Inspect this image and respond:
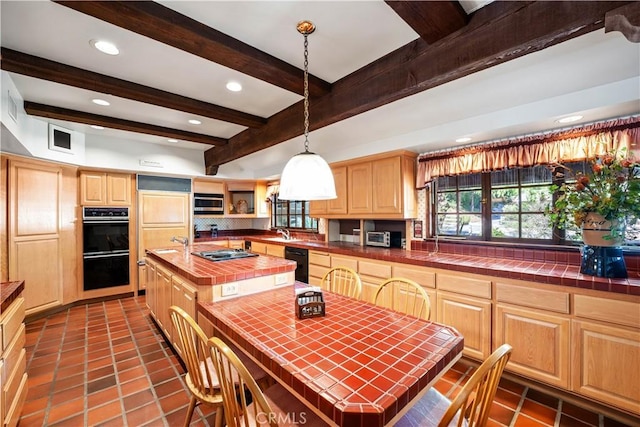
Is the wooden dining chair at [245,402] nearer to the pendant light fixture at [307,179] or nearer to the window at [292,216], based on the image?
the pendant light fixture at [307,179]

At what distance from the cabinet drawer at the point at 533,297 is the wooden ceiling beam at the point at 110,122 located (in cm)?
397

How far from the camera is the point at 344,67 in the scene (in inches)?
86.0

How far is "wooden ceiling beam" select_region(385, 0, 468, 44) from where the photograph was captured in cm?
135

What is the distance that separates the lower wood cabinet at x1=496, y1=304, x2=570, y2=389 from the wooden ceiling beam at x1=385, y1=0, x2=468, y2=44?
2008mm

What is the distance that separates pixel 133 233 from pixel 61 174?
119 centimetres

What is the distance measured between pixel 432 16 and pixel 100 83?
254 centimetres

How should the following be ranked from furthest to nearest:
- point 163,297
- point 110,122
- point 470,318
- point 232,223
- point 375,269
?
point 232,223
point 110,122
point 375,269
point 163,297
point 470,318

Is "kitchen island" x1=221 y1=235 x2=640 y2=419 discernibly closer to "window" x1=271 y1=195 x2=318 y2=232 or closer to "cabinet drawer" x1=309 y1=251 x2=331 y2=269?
"cabinet drawer" x1=309 y1=251 x2=331 y2=269

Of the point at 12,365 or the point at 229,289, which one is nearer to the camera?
the point at 12,365

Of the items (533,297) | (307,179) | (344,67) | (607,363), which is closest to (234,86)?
(344,67)

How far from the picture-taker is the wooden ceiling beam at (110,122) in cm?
290

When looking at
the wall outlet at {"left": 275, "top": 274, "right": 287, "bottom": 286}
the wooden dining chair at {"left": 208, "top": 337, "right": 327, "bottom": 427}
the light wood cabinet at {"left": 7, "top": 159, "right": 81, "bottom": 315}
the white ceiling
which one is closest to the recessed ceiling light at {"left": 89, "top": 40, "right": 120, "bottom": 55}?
the white ceiling

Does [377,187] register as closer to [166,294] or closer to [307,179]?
[307,179]

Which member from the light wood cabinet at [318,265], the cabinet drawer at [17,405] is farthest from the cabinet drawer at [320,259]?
the cabinet drawer at [17,405]
